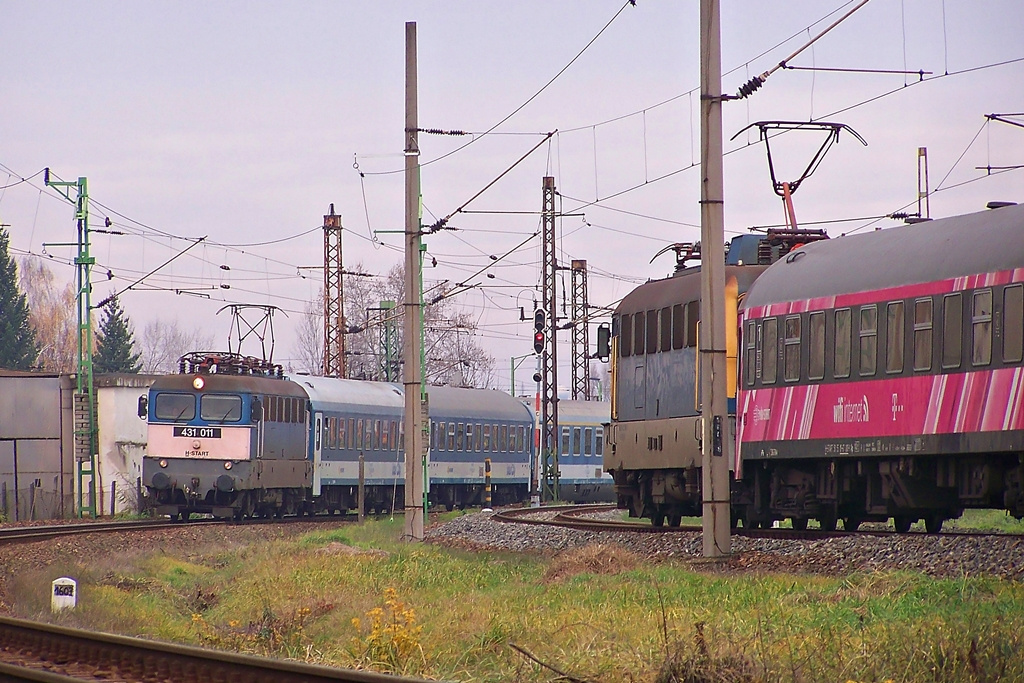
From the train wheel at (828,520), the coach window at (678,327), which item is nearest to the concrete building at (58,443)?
the coach window at (678,327)

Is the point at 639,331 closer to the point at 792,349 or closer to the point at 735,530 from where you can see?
the point at 735,530

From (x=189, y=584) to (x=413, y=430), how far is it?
5045 millimetres

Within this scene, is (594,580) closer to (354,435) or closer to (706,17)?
(706,17)

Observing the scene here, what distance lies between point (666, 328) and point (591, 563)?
668cm

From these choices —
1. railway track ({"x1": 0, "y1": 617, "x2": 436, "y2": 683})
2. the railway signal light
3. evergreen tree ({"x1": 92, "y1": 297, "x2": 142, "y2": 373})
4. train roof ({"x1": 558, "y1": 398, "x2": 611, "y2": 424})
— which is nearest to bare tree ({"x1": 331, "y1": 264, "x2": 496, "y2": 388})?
evergreen tree ({"x1": 92, "y1": 297, "x2": 142, "y2": 373})

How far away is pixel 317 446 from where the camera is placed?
37.8 metres

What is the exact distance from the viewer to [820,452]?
18.9 metres

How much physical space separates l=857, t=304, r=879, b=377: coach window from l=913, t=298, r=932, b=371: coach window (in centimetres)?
77

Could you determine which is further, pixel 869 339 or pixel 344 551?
pixel 344 551

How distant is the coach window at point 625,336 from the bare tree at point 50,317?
271 ft

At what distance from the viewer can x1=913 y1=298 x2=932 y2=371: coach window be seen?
17.0m

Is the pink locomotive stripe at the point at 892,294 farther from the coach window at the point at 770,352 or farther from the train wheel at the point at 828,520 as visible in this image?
the train wheel at the point at 828,520

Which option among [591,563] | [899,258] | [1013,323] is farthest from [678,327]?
[1013,323]

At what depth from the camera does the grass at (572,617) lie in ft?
31.3
